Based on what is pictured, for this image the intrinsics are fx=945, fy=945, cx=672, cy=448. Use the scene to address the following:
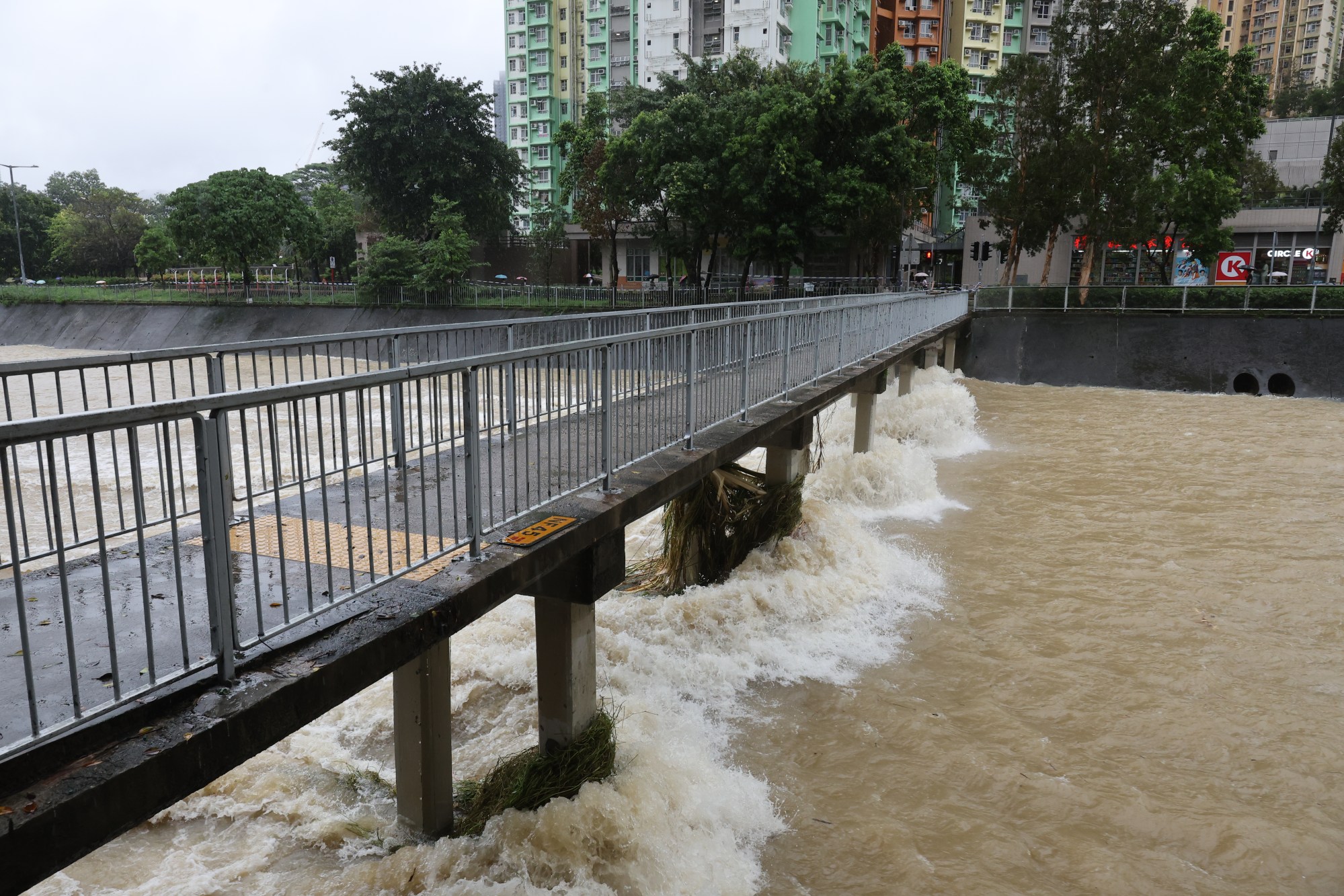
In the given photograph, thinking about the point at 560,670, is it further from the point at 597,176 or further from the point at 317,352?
the point at 597,176

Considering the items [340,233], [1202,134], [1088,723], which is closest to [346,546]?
[1088,723]

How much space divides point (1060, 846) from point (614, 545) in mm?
3323

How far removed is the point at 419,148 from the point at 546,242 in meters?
9.17

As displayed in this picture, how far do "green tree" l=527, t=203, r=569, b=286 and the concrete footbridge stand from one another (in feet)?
138

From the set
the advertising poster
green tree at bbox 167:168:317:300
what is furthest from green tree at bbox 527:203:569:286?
the advertising poster

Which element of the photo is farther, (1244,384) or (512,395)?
(1244,384)

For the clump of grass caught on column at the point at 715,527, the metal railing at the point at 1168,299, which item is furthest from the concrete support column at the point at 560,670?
the metal railing at the point at 1168,299

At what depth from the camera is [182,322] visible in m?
43.1

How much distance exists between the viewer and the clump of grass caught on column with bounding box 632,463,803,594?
9680 mm

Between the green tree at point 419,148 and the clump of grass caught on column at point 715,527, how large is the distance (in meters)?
35.5

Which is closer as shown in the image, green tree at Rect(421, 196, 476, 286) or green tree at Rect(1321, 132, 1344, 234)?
green tree at Rect(1321, 132, 1344, 234)

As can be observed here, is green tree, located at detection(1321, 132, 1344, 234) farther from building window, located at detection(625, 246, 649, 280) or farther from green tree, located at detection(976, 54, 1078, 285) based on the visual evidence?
building window, located at detection(625, 246, 649, 280)

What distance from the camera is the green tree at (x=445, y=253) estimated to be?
36.9 metres

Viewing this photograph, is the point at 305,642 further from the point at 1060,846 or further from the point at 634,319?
the point at 634,319
